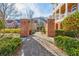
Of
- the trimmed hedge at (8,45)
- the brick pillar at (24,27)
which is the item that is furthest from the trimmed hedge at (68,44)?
the trimmed hedge at (8,45)

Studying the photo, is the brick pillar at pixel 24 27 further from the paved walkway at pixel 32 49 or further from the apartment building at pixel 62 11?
the apartment building at pixel 62 11

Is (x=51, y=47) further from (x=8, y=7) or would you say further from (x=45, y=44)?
(x=8, y=7)

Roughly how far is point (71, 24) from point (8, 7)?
0.78 metres

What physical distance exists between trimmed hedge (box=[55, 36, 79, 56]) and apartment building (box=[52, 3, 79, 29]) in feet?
0.49

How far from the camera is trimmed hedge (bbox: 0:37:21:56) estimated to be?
2477 millimetres

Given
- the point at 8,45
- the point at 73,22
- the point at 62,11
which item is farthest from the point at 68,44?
the point at 8,45

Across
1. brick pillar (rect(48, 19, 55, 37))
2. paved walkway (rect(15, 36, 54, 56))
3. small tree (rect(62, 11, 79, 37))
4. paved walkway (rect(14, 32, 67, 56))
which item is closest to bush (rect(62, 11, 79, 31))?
small tree (rect(62, 11, 79, 37))

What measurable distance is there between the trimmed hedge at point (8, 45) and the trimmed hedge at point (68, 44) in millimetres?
484

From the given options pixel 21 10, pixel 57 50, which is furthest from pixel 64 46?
pixel 21 10

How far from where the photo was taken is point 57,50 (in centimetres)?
251

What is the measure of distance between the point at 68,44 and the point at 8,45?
0.71 metres

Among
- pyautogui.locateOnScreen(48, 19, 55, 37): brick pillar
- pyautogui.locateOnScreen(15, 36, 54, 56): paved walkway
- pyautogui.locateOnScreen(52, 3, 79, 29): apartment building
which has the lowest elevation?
pyautogui.locateOnScreen(15, 36, 54, 56): paved walkway

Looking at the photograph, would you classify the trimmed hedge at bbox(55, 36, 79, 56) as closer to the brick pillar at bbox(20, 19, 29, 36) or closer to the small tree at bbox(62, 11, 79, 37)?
the small tree at bbox(62, 11, 79, 37)

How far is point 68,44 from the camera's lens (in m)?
2.51
